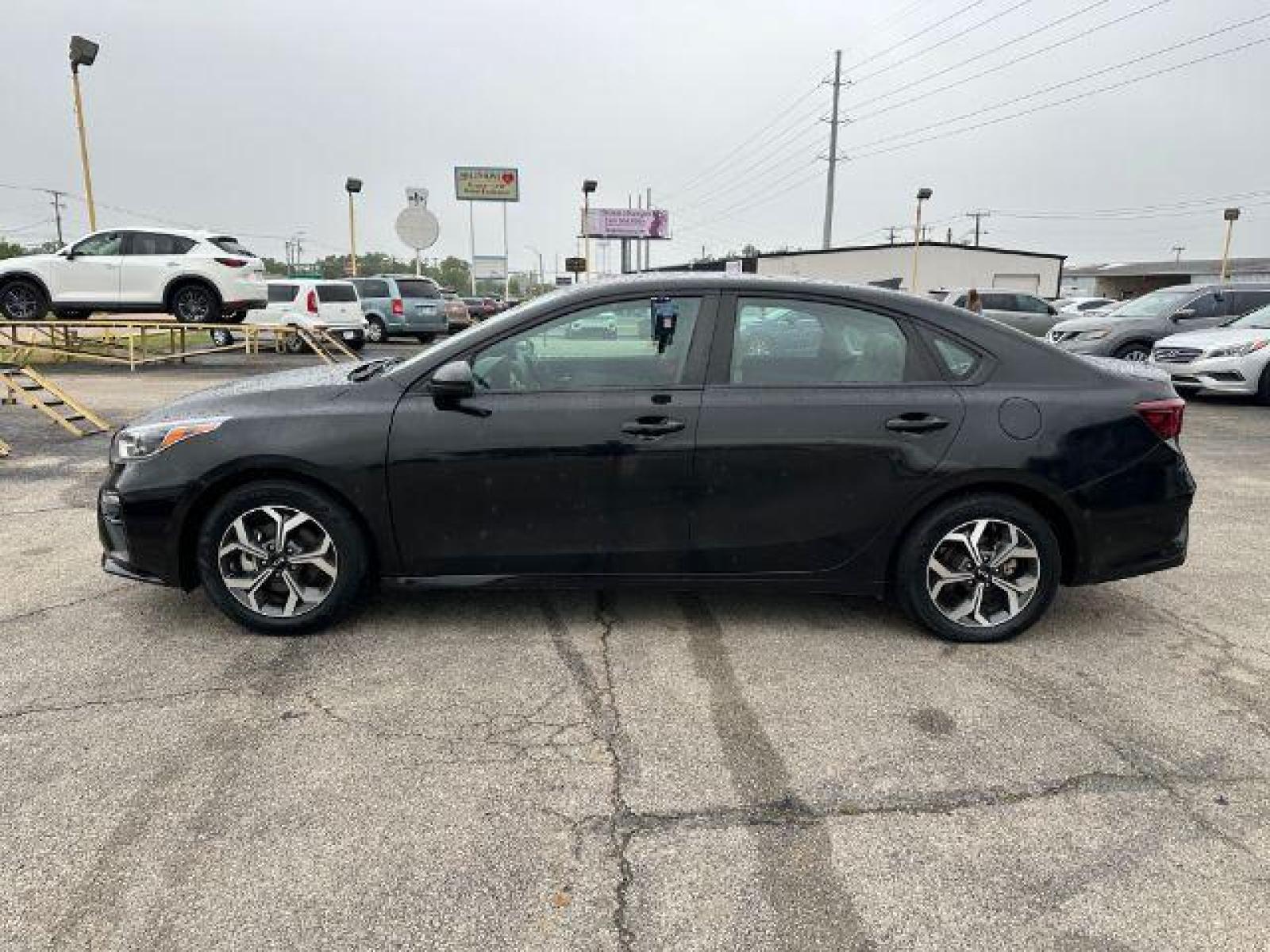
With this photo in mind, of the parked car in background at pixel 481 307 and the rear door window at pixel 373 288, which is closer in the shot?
the rear door window at pixel 373 288

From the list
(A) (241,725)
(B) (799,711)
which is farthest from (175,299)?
(B) (799,711)

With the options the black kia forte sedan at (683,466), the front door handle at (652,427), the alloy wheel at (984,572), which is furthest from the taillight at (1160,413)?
the front door handle at (652,427)

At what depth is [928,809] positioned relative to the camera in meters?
2.58

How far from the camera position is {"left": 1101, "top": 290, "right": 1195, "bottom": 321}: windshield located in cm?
1338

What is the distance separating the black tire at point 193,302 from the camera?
45.4 feet

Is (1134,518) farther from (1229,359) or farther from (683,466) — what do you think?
(1229,359)

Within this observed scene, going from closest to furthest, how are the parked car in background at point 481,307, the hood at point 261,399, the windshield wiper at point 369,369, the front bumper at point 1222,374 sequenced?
the hood at point 261,399 → the windshield wiper at point 369,369 → the front bumper at point 1222,374 → the parked car in background at point 481,307

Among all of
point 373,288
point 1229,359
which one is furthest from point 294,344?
point 1229,359

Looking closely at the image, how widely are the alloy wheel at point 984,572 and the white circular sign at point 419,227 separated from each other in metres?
23.2

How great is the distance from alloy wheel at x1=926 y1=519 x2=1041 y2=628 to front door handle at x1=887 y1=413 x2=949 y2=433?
44cm

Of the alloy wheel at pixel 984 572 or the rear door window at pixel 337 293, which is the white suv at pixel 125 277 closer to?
the rear door window at pixel 337 293

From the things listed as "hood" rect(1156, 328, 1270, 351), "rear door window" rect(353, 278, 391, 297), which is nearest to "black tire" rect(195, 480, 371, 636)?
"hood" rect(1156, 328, 1270, 351)

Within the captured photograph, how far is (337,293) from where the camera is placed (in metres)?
18.9

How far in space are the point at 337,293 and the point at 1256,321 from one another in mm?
16715
